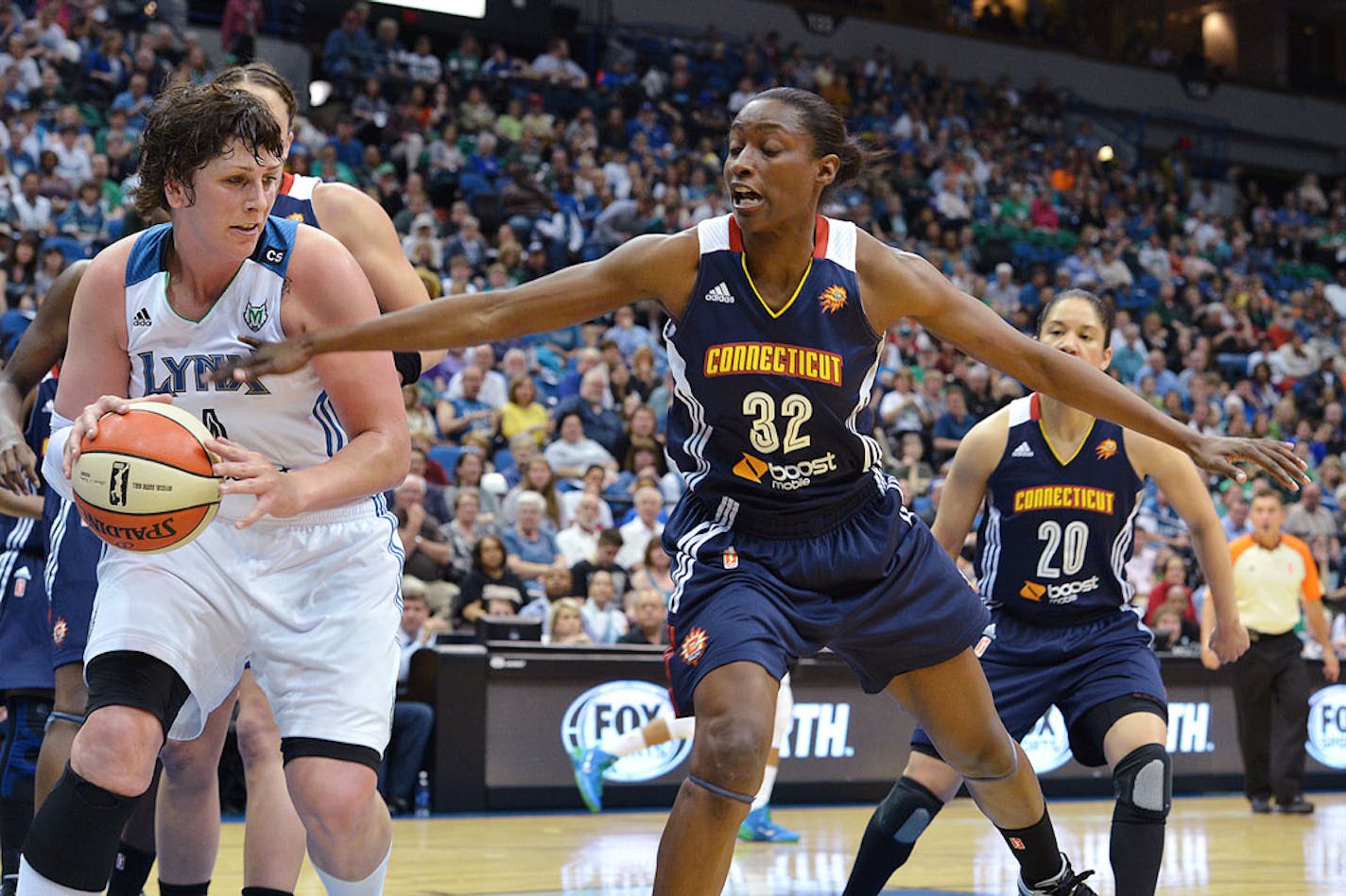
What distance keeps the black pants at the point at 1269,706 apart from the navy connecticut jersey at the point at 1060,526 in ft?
20.5

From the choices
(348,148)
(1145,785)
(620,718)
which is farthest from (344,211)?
(348,148)

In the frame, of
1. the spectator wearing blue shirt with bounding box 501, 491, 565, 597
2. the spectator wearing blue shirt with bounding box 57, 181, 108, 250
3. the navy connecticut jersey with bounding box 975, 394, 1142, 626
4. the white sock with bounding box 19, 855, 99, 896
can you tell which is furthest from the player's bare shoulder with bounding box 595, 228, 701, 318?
the spectator wearing blue shirt with bounding box 57, 181, 108, 250

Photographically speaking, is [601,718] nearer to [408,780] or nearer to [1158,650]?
[408,780]

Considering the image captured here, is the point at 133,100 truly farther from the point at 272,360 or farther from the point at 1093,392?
the point at 1093,392

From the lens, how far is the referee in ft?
36.0

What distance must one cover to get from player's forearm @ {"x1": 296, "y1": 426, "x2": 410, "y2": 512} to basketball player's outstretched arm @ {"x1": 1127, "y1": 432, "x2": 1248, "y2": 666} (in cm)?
278

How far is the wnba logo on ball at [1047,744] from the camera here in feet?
36.0

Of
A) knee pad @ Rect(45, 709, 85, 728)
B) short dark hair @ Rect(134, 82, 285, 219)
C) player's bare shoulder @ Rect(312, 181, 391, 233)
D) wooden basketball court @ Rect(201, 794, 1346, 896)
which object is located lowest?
wooden basketball court @ Rect(201, 794, 1346, 896)

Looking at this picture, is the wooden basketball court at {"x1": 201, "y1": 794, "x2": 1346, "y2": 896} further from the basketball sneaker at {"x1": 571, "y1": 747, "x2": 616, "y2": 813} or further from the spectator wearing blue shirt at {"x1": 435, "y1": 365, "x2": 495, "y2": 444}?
the spectator wearing blue shirt at {"x1": 435, "y1": 365, "x2": 495, "y2": 444}

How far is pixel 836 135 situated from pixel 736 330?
0.56 m

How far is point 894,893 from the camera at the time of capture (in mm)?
6594

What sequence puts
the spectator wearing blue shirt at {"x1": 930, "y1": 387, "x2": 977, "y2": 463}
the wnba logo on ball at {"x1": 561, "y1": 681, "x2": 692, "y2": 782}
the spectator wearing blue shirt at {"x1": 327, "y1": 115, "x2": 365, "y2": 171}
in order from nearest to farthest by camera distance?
the wnba logo on ball at {"x1": 561, "y1": 681, "x2": 692, "y2": 782}
the spectator wearing blue shirt at {"x1": 930, "y1": 387, "x2": 977, "y2": 463}
the spectator wearing blue shirt at {"x1": 327, "y1": 115, "x2": 365, "y2": 171}

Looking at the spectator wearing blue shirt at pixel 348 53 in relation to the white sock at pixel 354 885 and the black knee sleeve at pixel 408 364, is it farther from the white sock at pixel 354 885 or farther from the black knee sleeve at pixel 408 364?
the white sock at pixel 354 885

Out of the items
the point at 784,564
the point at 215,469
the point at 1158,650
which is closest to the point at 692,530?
the point at 784,564
